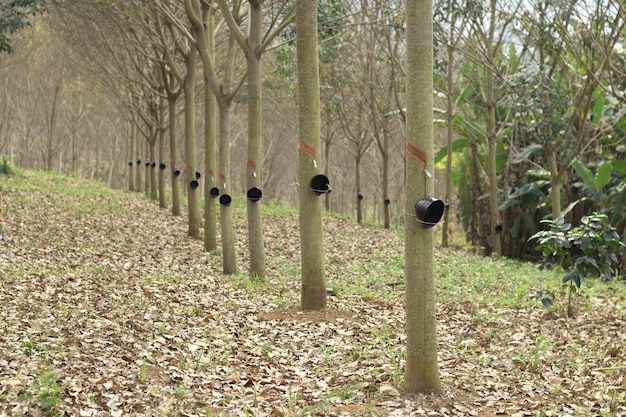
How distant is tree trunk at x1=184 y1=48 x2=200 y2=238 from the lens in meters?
14.8

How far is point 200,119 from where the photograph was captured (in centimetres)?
3519

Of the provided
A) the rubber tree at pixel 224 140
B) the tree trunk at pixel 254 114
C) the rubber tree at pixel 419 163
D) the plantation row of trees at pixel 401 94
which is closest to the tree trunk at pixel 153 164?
the plantation row of trees at pixel 401 94

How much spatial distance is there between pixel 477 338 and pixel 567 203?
12379 millimetres

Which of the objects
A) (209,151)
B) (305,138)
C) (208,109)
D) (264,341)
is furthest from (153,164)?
(264,341)

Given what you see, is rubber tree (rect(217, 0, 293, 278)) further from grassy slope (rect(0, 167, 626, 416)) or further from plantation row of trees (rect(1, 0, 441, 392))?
grassy slope (rect(0, 167, 626, 416))

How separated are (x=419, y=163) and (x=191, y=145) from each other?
33.7 ft

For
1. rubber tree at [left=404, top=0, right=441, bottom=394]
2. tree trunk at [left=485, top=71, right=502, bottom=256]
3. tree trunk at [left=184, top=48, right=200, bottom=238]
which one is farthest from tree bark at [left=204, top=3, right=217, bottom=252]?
rubber tree at [left=404, top=0, right=441, bottom=394]

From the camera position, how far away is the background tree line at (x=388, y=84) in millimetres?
11625

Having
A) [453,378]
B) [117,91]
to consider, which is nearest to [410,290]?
[453,378]

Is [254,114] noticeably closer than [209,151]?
Yes

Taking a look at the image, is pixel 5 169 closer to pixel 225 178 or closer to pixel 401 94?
pixel 401 94

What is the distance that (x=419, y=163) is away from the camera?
5.27 m

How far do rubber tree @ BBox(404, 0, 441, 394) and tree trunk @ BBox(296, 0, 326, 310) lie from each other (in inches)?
113

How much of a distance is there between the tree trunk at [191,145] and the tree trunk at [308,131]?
22.8 ft
